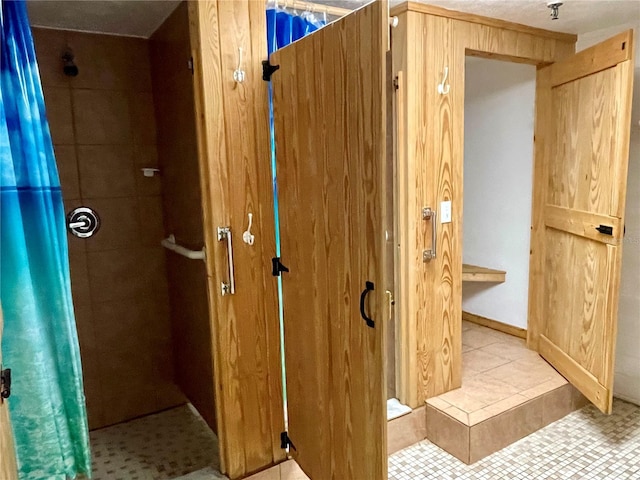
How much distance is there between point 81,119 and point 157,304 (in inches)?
40.5

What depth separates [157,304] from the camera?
8.49 ft

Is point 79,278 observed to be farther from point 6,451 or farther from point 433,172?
point 433,172

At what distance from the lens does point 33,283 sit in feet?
5.33

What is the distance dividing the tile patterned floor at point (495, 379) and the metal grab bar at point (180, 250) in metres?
1.42

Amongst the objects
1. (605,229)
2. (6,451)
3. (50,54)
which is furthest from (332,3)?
(6,451)

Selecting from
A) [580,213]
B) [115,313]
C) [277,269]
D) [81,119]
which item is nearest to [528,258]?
[580,213]

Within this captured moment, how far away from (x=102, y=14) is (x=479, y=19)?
1.77 m

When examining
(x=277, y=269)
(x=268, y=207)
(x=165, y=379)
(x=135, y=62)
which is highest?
(x=135, y=62)

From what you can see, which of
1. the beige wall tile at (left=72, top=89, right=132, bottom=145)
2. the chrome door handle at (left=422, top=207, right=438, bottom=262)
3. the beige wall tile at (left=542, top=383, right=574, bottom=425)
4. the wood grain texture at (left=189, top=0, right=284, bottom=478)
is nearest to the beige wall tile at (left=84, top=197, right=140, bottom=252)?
the beige wall tile at (left=72, top=89, right=132, bottom=145)

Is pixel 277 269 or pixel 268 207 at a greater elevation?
pixel 268 207

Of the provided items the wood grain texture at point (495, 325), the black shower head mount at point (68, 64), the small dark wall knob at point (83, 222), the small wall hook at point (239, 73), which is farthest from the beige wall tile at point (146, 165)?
the wood grain texture at point (495, 325)

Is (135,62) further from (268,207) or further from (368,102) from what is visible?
(368,102)

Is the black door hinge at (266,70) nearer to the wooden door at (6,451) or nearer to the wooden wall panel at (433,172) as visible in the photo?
the wooden wall panel at (433,172)

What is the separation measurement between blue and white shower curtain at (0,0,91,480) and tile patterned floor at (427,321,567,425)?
5.54 ft
